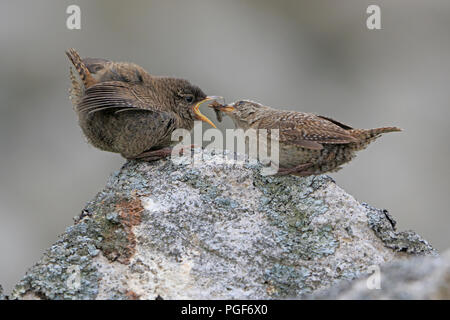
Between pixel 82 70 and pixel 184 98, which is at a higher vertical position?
pixel 82 70

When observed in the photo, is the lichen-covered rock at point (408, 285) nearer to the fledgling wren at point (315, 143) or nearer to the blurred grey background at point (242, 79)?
the fledgling wren at point (315, 143)

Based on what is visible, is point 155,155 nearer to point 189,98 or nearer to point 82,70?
point 189,98

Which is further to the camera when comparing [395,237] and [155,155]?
[155,155]

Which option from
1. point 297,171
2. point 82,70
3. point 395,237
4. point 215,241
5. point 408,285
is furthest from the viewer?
point 82,70

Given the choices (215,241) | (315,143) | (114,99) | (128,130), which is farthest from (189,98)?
(215,241)
